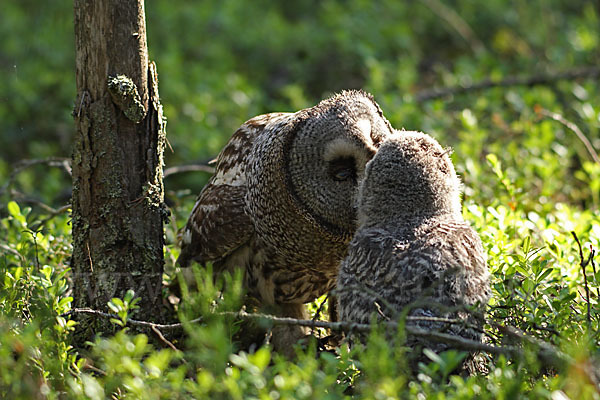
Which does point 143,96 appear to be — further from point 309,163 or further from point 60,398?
point 60,398

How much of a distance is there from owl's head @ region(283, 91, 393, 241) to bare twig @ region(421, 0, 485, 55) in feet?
18.0

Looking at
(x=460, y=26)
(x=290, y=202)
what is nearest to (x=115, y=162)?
(x=290, y=202)

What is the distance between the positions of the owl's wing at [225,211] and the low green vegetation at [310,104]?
0.70 feet

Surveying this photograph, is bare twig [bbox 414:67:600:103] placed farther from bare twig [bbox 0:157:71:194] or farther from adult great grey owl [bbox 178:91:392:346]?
bare twig [bbox 0:157:71:194]

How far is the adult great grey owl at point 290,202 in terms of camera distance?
3299mm

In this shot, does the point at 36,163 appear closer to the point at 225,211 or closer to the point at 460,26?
the point at 225,211

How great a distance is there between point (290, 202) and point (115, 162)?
2.94 feet

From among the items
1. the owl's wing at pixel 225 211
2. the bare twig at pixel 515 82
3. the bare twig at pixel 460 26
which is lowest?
the owl's wing at pixel 225 211

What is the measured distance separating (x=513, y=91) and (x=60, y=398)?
564 centimetres

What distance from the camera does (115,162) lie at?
10.9 feet

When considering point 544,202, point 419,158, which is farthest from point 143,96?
point 544,202

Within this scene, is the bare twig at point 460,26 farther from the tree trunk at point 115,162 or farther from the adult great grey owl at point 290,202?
the tree trunk at point 115,162

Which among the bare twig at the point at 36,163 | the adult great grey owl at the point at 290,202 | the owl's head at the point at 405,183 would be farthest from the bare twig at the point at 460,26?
the owl's head at the point at 405,183

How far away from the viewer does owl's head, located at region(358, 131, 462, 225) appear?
2961mm
